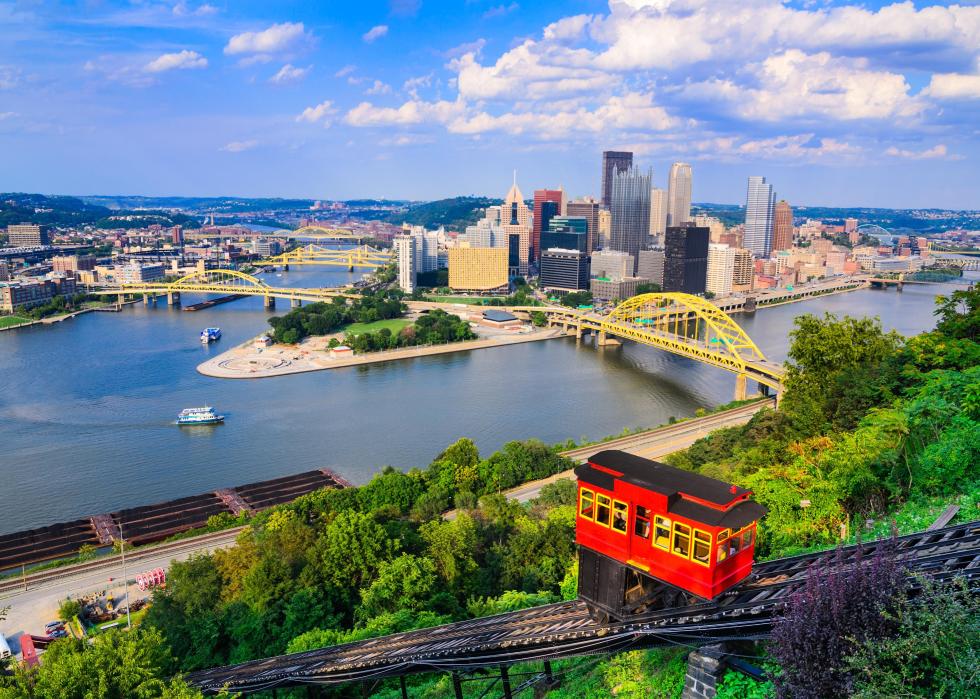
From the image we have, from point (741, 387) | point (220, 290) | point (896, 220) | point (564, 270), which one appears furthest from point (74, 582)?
point (896, 220)

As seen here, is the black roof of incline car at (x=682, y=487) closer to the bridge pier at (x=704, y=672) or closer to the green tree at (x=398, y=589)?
the bridge pier at (x=704, y=672)

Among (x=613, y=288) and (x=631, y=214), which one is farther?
(x=631, y=214)

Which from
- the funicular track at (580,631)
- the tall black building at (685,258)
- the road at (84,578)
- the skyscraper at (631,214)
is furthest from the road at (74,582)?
the skyscraper at (631,214)

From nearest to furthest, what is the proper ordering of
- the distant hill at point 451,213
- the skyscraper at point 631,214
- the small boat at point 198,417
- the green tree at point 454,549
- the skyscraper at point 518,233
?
the green tree at point 454,549
the small boat at point 198,417
the skyscraper at point 518,233
the skyscraper at point 631,214
the distant hill at point 451,213

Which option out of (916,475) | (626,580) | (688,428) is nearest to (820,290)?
(688,428)

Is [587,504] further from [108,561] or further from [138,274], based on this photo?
[138,274]

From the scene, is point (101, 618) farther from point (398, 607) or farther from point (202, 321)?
point (202, 321)
